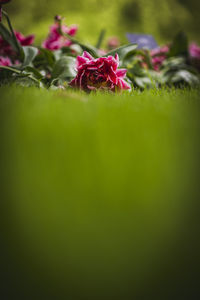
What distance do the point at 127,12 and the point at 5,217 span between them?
303cm

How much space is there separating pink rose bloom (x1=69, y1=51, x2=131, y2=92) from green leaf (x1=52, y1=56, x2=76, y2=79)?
13cm

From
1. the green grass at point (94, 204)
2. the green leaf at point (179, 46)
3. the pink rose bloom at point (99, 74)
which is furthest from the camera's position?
the green leaf at point (179, 46)

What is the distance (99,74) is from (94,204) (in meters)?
0.37

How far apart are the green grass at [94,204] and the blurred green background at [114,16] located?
242 centimetres

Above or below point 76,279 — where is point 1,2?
above

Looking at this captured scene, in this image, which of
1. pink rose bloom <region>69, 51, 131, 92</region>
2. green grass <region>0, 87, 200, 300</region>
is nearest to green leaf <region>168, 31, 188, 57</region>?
pink rose bloom <region>69, 51, 131, 92</region>

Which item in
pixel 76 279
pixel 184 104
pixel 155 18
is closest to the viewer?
pixel 76 279

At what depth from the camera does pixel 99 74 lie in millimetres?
562

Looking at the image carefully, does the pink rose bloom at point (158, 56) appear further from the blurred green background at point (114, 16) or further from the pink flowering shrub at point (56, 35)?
the blurred green background at point (114, 16)

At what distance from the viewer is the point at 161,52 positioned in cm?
133

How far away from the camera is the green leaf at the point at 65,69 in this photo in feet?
2.31

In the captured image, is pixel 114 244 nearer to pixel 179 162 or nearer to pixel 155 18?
pixel 179 162

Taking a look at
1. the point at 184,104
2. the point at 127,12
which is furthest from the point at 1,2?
the point at 127,12

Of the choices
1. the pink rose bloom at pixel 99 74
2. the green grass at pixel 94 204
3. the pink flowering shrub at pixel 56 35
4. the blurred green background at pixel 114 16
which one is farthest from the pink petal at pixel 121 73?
the blurred green background at pixel 114 16
